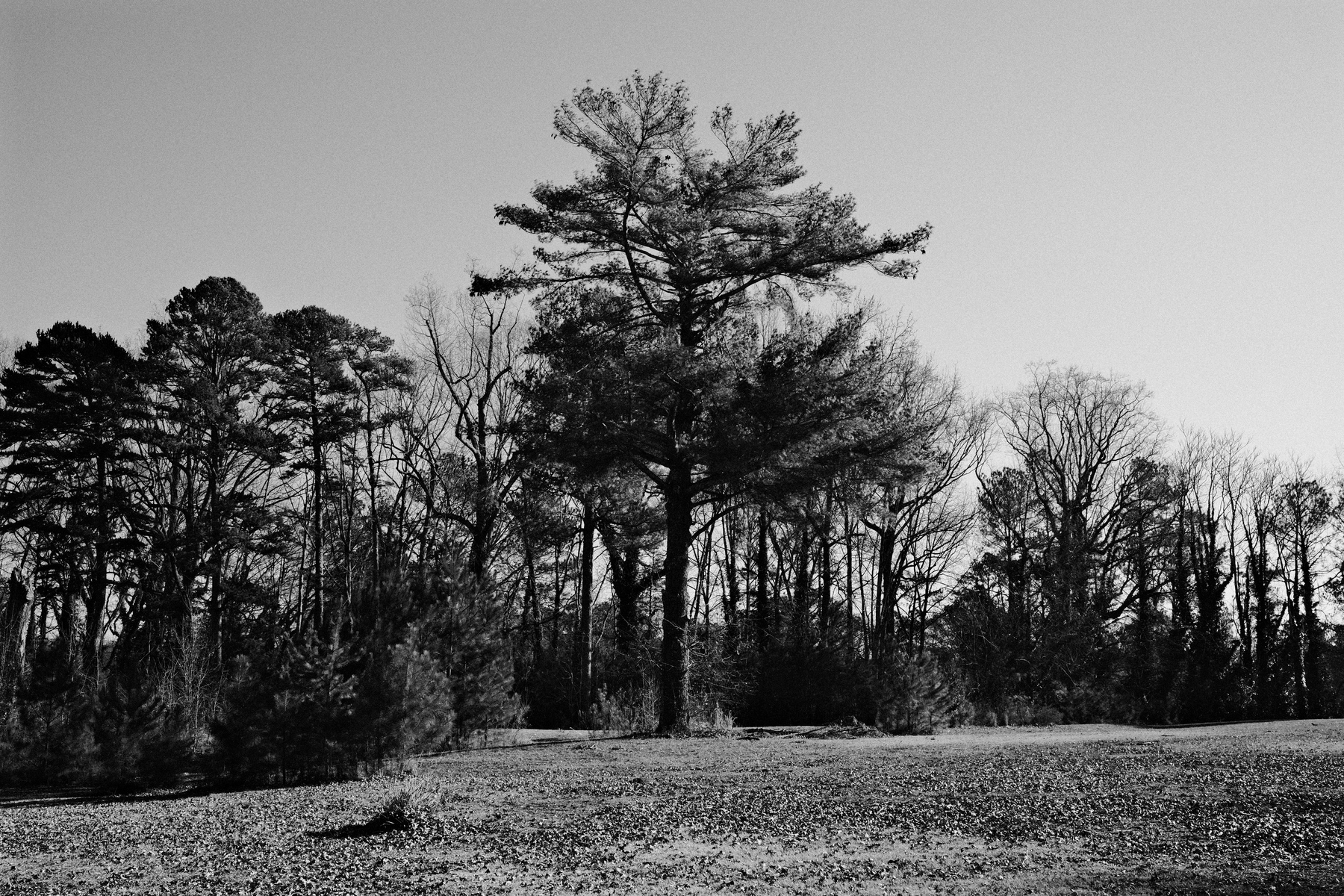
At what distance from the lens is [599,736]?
19750 mm

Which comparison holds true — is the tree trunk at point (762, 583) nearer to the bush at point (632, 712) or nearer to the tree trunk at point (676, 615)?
the bush at point (632, 712)

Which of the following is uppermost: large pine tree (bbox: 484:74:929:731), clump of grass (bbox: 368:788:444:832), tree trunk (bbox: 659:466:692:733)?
large pine tree (bbox: 484:74:929:731)

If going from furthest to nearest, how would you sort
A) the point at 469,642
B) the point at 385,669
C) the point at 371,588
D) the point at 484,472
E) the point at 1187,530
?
the point at 1187,530 → the point at 484,472 → the point at 469,642 → the point at 371,588 → the point at 385,669

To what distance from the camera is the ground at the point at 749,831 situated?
23.1ft

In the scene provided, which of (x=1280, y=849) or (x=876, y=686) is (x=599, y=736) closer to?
(x=876, y=686)

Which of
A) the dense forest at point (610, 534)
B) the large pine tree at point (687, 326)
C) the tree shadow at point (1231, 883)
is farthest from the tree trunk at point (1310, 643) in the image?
the tree shadow at point (1231, 883)

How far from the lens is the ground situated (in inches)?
277

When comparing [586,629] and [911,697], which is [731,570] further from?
[911,697]

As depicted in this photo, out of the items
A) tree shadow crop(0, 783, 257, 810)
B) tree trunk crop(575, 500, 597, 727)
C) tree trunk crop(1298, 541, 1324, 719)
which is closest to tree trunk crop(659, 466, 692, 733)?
tree trunk crop(575, 500, 597, 727)

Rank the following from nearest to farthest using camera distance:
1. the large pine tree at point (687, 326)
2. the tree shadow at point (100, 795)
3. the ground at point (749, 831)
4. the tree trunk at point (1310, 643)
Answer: the ground at point (749, 831), the tree shadow at point (100, 795), the large pine tree at point (687, 326), the tree trunk at point (1310, 643)

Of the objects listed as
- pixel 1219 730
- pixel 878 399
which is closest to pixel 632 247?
pixel 878 399

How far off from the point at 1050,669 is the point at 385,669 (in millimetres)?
22929

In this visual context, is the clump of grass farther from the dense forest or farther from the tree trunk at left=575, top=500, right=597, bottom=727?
the tree trunk at left=575, top=500, right=597, bottom=727

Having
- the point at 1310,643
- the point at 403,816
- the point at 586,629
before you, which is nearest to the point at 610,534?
the point at 586,629
